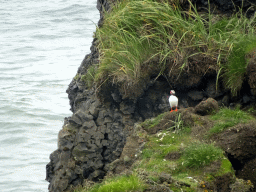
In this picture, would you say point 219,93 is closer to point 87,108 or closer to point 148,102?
point 148,102

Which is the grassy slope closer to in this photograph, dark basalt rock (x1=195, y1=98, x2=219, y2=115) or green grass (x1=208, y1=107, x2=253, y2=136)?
green grass (x1=208, y1=107, x2=253, y2=136)

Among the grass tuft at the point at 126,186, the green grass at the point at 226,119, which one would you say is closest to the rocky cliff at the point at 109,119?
the green grass at the point at 226,119

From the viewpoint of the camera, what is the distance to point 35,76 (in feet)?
76.9

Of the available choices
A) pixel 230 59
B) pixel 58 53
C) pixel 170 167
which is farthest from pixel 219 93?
pixel 58 53

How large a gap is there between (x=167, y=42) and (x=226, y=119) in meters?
2.55

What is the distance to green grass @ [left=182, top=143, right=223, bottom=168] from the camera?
534cm

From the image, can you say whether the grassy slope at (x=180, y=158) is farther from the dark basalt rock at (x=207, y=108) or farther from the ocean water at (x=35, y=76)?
the ocean water at (x=35, y=76)

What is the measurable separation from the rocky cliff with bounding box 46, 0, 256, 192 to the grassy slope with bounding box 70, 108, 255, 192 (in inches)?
48.8

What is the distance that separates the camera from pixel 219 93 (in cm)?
775

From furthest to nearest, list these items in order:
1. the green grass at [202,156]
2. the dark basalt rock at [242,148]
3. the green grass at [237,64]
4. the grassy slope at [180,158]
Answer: the green grass at [237,64]
the dark basalt rock at [242,148]
the green grass at [202,156]
the grassy slope at [180,158]

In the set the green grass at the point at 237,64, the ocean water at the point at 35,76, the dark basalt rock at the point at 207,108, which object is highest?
the green grass at the point at 237,64

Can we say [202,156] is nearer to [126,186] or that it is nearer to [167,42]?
[126,186]

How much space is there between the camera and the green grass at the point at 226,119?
20.2ft

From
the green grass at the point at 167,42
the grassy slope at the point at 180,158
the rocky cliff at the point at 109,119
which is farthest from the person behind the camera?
the rocky cliff at the point at 109,119
